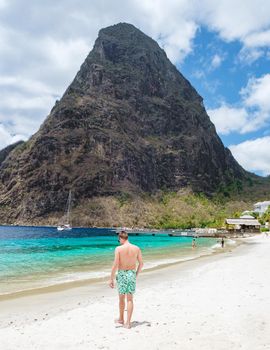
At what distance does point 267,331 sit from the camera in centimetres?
1024

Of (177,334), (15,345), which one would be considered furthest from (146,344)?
(15,345)

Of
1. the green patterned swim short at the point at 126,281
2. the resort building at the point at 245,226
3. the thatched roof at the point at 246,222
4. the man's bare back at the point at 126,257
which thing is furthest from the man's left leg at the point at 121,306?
the thatched roof at the point at 246,222

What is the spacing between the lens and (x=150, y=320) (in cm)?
1167

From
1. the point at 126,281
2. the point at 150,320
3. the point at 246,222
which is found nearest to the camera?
the point at 126,281

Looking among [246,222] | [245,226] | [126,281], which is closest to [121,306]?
[126,281]

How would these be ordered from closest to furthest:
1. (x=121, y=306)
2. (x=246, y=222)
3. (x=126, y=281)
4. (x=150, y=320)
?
1. (x=126, y=281)
2. (x=121, y=306)
3. (x=150, y=320)
4. (x=246, y=222)

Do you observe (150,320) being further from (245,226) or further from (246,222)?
(246,222)

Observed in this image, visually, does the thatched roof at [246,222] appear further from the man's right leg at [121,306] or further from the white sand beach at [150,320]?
the man's right leg at [121,306]

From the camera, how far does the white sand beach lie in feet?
31.1

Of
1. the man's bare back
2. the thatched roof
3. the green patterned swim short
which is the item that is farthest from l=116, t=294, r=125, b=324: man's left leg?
the thatched roof

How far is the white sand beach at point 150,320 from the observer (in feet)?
31.1

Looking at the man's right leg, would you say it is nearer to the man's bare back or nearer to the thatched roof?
the man's bare back

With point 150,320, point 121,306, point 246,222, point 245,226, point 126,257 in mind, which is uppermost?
point 246,222

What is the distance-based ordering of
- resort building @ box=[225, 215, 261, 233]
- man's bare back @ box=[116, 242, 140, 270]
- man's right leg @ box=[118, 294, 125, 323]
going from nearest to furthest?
1. man's bare back @ box=[116, 242, 140, 270]
2. man's right leg @ box=[118, 294, 125, 323]
3. resort building @ box=[225, 215, 261, 233]
